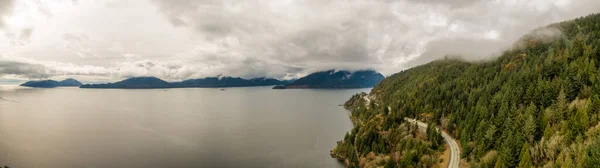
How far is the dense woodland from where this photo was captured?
194 ft

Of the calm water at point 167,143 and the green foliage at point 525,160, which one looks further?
the calm water at point 167,143

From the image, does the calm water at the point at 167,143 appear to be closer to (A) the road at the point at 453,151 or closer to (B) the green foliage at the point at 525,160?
(A) the road at the point at 453,151

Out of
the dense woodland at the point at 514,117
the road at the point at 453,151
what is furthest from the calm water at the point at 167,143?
the road at the point at 453,151

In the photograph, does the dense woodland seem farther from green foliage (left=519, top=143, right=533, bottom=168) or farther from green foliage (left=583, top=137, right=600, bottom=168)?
green foliage (left=583, top=137, right=600, bottom=168)

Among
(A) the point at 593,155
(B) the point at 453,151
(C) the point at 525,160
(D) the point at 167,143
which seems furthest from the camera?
(D) the point at 167,143

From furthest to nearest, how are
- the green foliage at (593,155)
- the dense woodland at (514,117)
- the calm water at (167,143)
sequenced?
the calm water at (167,143) → the dense woodland at (514,117) → the green foliage at (593,155)

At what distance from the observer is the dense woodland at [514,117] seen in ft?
194

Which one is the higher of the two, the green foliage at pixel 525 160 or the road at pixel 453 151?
the green foliage at pixel 525 160

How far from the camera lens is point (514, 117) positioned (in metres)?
79.6

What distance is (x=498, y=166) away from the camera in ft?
201

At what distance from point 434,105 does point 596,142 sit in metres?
79.1

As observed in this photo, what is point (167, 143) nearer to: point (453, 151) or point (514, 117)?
point (453, 151)

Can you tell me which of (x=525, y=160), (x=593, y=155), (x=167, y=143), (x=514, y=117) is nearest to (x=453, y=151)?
(x=514, y=117)

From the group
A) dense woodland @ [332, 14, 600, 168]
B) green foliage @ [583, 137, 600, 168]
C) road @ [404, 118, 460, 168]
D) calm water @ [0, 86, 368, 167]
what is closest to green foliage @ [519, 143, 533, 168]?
dense woodland @ [332, 14, 600, 168]
